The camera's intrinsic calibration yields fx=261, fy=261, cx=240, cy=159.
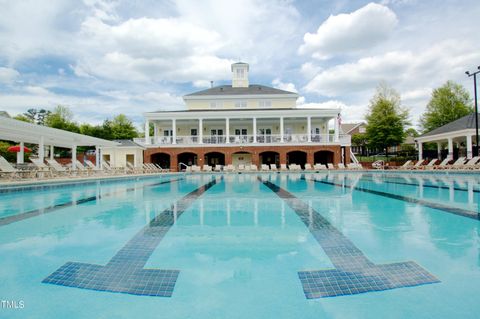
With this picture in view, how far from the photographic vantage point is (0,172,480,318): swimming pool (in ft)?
8.17

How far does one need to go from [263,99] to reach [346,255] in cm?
2915

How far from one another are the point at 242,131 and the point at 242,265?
91.4 feet

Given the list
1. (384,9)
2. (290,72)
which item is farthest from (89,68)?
(384,9)

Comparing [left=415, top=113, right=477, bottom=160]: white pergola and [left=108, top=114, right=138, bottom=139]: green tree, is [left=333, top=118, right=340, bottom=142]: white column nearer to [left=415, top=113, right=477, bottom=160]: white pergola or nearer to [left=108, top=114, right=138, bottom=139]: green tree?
[left=415, top=113, right=477, bottom=160]: white pergola

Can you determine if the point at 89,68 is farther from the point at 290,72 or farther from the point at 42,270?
the point at 42,270

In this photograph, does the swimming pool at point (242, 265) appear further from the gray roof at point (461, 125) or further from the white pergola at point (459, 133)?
the gray roof at point (461, 125)

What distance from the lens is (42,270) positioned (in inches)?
133

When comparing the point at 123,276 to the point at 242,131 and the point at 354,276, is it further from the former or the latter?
the point at 242,131

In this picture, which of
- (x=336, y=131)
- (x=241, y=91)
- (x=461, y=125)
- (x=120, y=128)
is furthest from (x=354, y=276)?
(x=120, y=128)

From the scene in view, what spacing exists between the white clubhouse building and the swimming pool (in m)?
20.2

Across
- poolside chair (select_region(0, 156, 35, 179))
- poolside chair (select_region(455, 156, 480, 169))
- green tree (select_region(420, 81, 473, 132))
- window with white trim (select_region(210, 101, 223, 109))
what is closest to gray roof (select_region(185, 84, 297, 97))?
window with white trim (select_region(210, 101, 223, 109))

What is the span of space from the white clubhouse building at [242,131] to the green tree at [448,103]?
2442 centimetres

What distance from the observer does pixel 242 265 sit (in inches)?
137

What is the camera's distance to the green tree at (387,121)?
32531 mm
